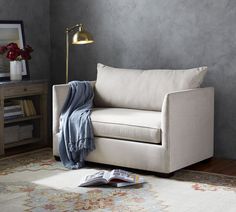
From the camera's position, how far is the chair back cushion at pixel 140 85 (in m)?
4.77

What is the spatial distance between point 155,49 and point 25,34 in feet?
4.66

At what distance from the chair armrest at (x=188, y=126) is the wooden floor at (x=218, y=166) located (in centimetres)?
→ 7

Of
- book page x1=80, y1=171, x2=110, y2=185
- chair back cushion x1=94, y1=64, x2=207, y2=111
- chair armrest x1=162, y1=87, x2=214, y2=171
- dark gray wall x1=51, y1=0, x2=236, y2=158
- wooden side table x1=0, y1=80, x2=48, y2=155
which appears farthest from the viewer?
wooden side table x1=0, y1=80, x2=48, y2=155

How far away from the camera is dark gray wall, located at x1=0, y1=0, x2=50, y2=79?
19.0ft

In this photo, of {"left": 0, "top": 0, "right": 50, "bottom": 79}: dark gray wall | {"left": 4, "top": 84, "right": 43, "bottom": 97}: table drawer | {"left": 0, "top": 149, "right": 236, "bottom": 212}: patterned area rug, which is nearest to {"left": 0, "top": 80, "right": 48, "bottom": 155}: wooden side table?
{"left": 4, "top": 84, "right": 43, "bottom": 97}: table drawer

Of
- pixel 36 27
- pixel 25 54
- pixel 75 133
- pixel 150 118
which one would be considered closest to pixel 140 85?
pixel 150 118

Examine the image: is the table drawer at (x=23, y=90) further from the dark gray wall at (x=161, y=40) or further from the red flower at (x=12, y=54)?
the dark gray wall at (x=161, y=40)

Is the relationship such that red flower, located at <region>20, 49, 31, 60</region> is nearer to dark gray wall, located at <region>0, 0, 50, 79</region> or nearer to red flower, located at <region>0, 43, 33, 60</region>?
red flower, located at <region>0, 43, 33, 60</region>

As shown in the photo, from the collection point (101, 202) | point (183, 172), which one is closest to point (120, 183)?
point (101, 202)

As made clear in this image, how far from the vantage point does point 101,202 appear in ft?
12.3

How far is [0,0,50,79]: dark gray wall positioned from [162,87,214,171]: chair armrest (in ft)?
6.86

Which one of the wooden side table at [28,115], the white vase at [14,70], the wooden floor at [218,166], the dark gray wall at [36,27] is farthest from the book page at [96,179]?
the dark gray wall at [36,27]

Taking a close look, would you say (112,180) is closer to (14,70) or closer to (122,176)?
(122,176)

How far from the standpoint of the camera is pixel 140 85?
5000mm
